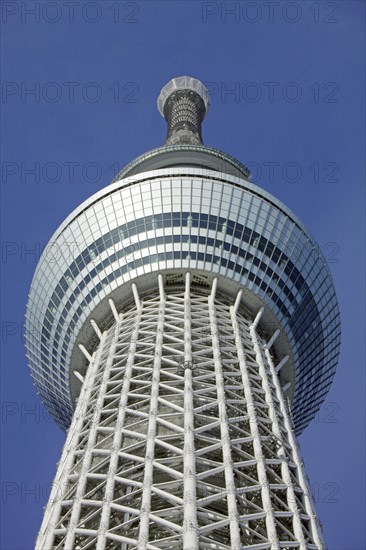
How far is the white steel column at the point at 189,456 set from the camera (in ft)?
137

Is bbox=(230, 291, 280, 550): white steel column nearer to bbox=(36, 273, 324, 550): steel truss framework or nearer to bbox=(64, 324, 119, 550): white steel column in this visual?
bbox=(36, 273, 324, 550): steel truss framework

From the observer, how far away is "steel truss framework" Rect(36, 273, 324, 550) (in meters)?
46.0

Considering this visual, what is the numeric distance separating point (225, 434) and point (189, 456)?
13.2 ft

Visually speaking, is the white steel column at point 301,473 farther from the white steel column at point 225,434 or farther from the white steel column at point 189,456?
the white steel column at point 189,456

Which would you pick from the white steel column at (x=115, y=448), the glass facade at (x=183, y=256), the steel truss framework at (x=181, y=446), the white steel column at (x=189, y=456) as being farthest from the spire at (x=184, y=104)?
the white steel column at (x=115, y=448)

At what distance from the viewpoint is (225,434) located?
52.5 meters

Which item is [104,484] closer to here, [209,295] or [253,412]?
[253,412]

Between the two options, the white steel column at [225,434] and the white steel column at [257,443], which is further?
the white steel column at [257,443]

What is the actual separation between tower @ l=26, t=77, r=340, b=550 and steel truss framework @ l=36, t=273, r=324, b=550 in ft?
0.45

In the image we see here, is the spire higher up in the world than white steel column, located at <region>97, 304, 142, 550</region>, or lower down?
higher up

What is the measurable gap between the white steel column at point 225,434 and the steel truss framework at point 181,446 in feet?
0.28

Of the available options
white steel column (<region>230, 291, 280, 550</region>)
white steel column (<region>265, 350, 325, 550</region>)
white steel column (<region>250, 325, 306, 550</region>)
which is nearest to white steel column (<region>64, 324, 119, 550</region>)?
white steel column (<region>230, 291, 280, 550</region>)

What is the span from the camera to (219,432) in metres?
56.1

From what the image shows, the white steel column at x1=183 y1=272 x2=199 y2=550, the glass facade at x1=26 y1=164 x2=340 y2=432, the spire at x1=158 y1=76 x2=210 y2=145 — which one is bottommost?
the white steel column at x1=183 y1=272 x2=199 y2=550
